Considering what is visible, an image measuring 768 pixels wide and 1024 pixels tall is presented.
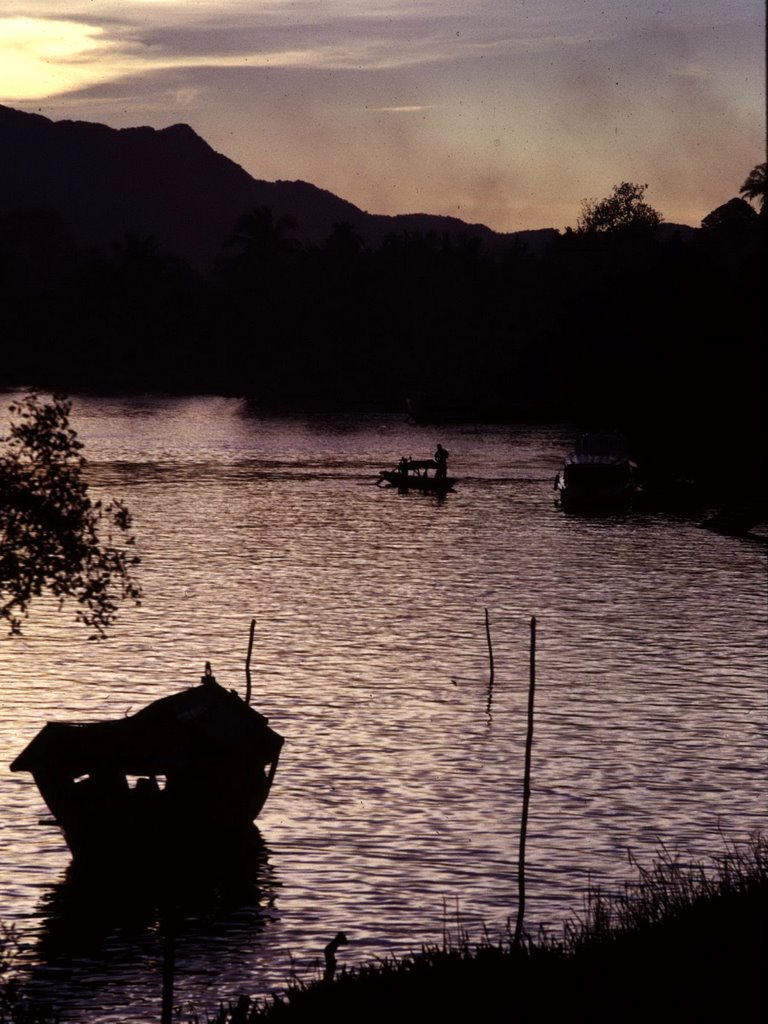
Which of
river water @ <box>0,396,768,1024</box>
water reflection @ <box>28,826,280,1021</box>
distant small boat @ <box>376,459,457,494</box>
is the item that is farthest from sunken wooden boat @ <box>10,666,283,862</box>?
distant small boat @ <box>376,459,457,494</box>

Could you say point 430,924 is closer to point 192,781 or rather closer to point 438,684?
point 192,781

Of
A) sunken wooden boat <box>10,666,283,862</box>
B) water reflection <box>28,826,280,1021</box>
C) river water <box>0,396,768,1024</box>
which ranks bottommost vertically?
water reflection <box>28,826,280,1021</box>

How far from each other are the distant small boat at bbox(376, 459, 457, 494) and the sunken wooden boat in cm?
8462

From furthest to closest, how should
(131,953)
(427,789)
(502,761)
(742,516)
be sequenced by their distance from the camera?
(742,516) → (502,761) → (427,789) → (131,953)

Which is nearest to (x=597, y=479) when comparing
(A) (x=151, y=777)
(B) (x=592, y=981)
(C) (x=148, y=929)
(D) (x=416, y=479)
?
(D) (x=416, y=479)

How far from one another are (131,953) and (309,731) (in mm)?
18553

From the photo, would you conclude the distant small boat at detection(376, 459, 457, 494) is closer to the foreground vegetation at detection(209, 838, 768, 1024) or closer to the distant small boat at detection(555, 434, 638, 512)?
the distant small boat at detection(555, 434, 638, 512)

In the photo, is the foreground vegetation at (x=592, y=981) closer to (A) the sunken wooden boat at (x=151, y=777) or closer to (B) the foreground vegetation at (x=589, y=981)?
(B) the foreground vegetation at (x=589, y=981)

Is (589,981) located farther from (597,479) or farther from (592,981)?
(597,479)

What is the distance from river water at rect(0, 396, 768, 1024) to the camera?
3791 cm

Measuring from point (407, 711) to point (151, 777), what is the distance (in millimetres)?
18549

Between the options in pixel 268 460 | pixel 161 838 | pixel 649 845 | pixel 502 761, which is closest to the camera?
pixel 161 838

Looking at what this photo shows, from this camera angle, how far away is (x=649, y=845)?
4278cm

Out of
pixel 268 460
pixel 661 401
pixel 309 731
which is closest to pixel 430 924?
pixel 309 731
